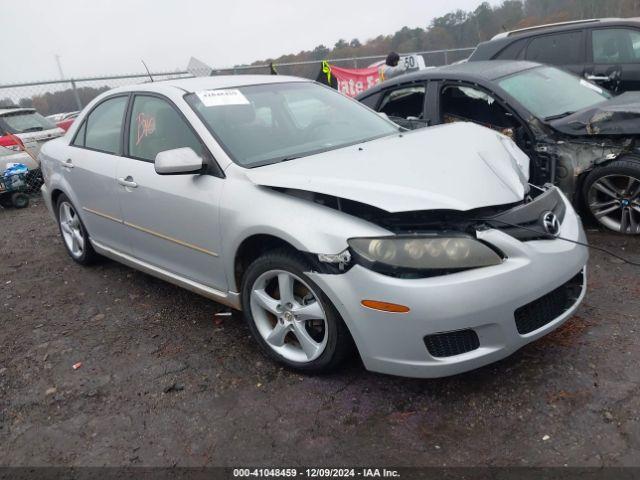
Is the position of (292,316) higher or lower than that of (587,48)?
lower

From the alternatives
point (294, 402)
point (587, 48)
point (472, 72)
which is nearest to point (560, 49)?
point (587, 48)

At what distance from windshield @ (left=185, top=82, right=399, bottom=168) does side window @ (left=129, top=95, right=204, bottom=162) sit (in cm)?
15

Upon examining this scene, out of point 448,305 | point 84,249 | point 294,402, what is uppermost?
point 448,305

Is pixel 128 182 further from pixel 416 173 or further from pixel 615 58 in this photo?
pixel 615 58

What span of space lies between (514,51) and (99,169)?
18.7ft

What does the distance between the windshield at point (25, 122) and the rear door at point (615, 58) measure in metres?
8.47

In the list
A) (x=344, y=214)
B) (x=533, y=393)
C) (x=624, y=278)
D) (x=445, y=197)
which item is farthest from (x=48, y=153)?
(x=624, y=278)

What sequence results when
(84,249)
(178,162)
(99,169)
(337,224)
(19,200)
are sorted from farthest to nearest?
1. (19,200)
2. (84,249)
3. (99,169)
4. (178,162)
5. (337,224)

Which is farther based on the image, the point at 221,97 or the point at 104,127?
the point at 104,127

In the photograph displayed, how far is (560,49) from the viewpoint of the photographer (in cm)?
718

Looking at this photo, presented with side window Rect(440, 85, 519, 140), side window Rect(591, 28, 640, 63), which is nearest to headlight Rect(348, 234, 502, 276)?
side window Rect(440, 85, 519, 140)

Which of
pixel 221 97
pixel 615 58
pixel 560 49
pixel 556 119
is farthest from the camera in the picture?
pixel 560 49

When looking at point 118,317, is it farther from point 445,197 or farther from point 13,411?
point 445,197

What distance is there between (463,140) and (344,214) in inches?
41.2
